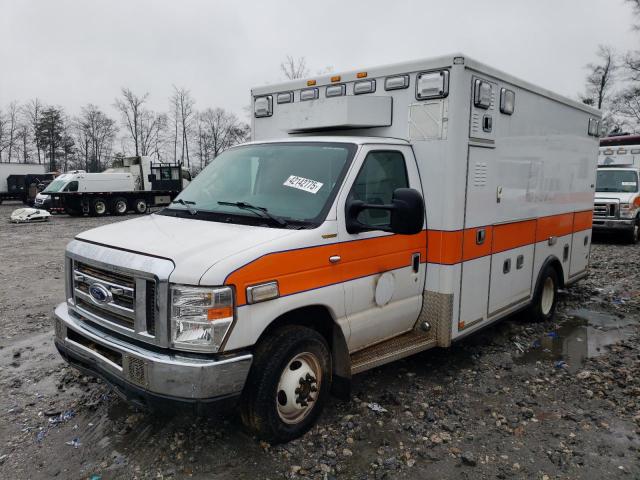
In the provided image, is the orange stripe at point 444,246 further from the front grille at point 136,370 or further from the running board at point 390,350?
the front grille at point 136,370

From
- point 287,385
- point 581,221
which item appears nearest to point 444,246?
point 287,385

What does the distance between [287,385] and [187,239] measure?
126 cm

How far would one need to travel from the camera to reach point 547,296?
6699mm

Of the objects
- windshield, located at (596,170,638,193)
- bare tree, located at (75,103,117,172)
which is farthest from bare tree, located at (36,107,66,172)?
windshield, located at (596,170,638,193)

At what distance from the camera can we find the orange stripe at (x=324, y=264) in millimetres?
3160

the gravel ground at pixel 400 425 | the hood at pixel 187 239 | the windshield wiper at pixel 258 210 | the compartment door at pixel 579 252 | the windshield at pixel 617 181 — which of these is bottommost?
the gravel ground at pixel 400 425

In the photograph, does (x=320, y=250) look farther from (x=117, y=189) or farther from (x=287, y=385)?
(x=117, y=189)

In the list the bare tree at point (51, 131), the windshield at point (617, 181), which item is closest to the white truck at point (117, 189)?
the windshield at point (617, 181)

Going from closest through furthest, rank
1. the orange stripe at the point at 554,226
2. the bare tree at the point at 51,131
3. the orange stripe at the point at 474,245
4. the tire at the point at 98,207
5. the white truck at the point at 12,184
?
the orange stripe at the point at 474,245 → the orange stripe at the point at 554,226 → the tire at the point at 98,207 → the white truck at the point at 12,184 → the bare tree at the point at 51,131

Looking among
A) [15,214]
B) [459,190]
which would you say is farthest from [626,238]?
[15,214]

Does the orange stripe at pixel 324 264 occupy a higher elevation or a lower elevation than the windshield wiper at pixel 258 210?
lower

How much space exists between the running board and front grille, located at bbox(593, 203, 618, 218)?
1100 centimetres

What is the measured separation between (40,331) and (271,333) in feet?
14.2

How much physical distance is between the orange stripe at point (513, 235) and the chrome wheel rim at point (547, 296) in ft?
3.20
